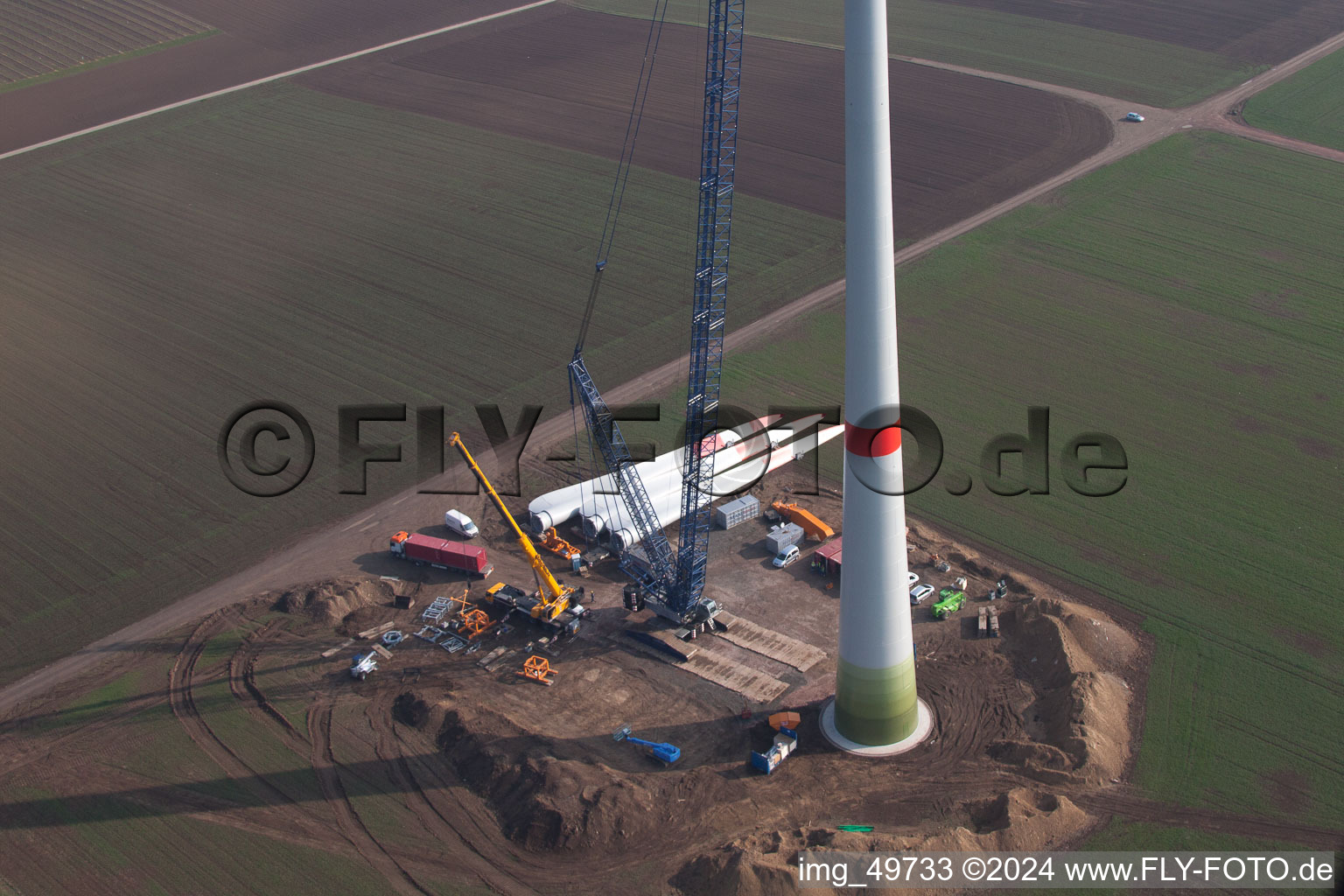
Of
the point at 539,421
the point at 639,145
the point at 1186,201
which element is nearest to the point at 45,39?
the point at 639,145

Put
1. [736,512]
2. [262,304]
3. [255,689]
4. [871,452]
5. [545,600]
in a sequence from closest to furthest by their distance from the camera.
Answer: [871,452] < [255,689] < [545,600] < [736,512] < [262,304]

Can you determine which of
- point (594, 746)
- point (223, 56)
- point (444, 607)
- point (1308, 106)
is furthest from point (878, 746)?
point (223, 56)

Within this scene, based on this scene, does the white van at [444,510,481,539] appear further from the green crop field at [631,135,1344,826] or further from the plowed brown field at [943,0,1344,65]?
the plowed brown field at [943,0,1344,65]

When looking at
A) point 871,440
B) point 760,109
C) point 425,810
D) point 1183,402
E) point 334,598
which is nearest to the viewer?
point 871,440

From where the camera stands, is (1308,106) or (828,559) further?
(1308,106)

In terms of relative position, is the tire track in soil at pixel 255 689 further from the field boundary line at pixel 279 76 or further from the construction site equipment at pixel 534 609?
the field boundary line at pixel 279 76

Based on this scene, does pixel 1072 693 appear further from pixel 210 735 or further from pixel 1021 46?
pixel 1021 46

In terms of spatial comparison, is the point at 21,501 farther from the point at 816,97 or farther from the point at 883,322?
the point at 816,97

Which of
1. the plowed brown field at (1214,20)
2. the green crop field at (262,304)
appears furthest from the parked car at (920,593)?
the plowed brown field at (1214,20)
